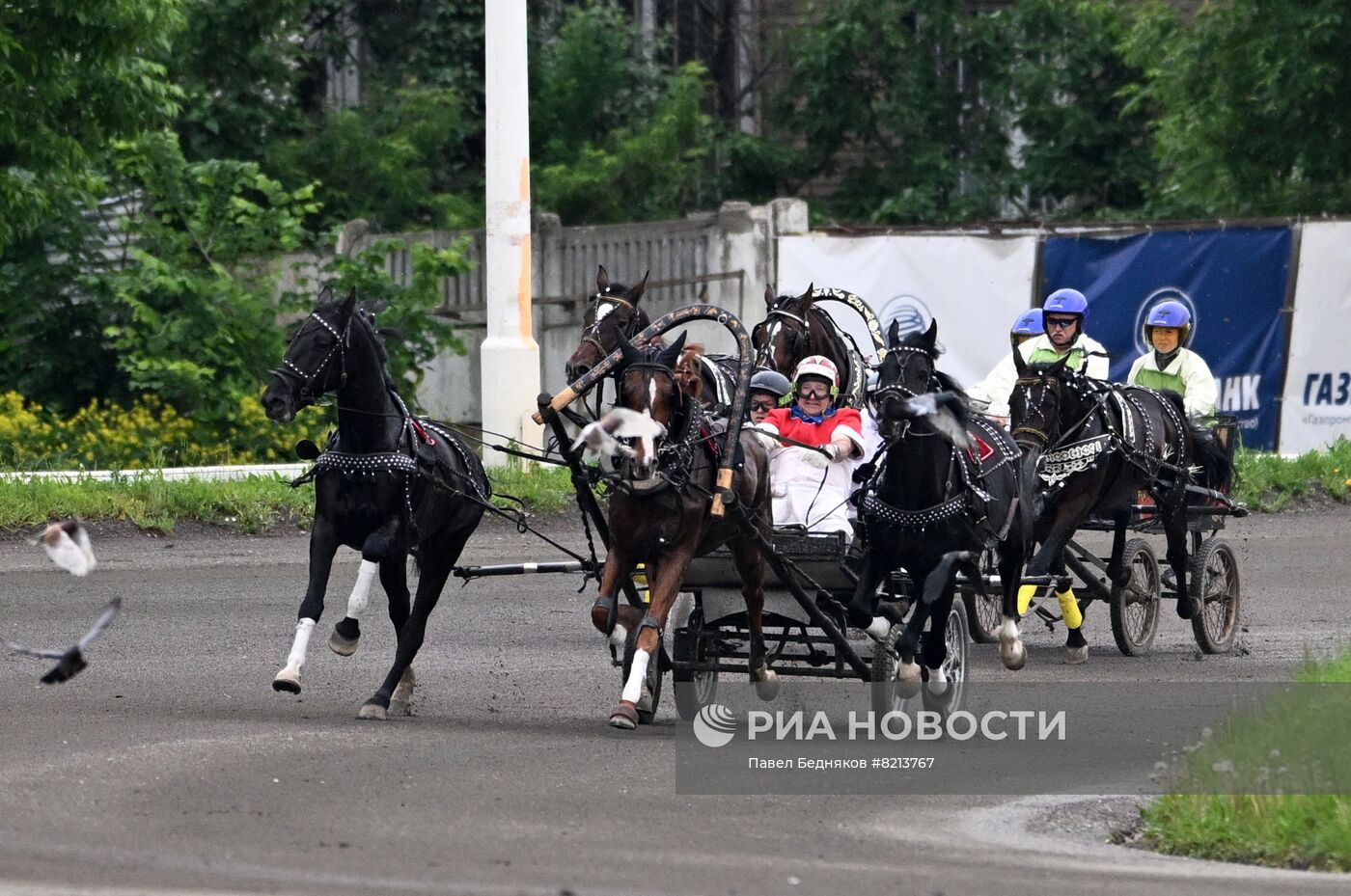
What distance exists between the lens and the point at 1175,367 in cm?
1401

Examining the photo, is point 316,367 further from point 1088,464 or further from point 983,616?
point 983,616

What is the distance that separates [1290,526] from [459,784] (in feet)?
36.3

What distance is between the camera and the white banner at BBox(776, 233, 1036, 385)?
20.5 metres

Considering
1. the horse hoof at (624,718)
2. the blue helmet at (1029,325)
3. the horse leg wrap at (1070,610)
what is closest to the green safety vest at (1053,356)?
the blue helmet at (1029,325)

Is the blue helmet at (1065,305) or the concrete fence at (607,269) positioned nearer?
the blue helmet at (1065,305)

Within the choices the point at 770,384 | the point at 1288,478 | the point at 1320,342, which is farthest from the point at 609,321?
the point at 1320,342

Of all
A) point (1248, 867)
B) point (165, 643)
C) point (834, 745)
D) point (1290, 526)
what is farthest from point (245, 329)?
point (1248, 867)

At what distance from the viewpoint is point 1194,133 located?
73.7ft

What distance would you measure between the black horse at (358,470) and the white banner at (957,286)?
35.0 feet

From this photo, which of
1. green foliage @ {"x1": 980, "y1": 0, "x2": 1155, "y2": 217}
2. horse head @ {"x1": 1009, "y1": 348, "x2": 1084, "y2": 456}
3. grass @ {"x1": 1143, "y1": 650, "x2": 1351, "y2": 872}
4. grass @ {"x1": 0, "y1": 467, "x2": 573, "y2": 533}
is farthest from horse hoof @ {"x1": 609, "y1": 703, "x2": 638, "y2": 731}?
green foliage @ {"x1": 980, "y1": 0, "x2": 1155, "y2": 217}

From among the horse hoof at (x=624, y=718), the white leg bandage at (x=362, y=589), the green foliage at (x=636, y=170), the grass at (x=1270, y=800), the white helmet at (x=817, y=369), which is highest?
the green foliage at (x=636, y=170)

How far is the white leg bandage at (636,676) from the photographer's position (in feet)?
31.0

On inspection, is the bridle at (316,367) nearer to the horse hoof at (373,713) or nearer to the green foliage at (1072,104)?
the horse hoof at (373,713)

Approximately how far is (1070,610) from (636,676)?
3881 mm
